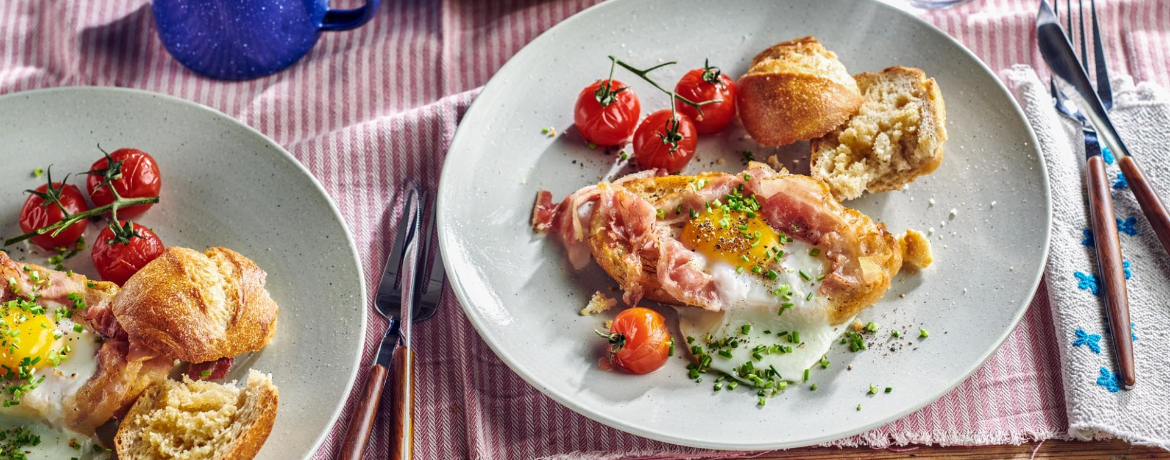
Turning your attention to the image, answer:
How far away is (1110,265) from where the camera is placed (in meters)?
4.17

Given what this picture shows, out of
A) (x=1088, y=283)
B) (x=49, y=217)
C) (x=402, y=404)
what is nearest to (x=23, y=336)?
(x=49, y=217)

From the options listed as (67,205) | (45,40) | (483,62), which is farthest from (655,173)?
(45,40)

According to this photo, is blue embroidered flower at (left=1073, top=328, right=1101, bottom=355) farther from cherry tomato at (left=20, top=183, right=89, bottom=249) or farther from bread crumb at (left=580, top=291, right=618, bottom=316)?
cherry tomato at (left=20, top=183, right=89, bottom=249)

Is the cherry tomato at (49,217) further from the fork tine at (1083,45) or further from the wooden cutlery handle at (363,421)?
the fork tine at (1083,45)

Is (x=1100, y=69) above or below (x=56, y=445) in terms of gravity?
above

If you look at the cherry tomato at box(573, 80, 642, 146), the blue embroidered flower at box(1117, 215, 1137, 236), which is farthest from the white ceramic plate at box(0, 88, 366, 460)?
the blue embroidered flower at box(1117, 215, 1137, 236)

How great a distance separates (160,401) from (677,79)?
281cm

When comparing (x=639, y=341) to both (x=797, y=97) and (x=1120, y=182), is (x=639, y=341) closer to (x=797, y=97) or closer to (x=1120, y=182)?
(x=797, y=97)

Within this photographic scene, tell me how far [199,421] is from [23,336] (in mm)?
741

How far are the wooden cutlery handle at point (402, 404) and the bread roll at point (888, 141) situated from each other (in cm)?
197

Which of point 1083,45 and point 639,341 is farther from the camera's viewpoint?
point 1083,45

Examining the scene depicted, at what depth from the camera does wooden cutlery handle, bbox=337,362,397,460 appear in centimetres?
365

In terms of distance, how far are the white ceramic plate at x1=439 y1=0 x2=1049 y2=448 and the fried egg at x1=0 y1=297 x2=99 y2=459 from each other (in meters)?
1.52

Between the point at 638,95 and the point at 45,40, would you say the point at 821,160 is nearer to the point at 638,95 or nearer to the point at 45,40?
the point at 638,95
